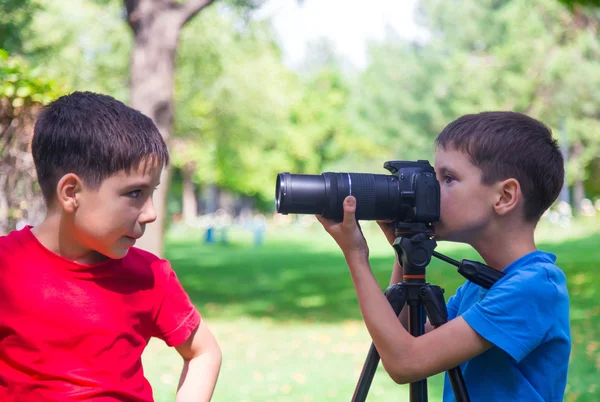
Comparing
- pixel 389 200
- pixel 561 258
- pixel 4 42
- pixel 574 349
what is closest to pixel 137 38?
pixel 4 42

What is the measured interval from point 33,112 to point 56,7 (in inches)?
636

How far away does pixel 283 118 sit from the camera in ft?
87.6

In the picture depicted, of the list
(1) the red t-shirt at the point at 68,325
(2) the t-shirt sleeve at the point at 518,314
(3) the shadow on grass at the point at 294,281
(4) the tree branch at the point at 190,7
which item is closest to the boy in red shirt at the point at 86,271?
(1) the red t-shirt at the point at 68,325

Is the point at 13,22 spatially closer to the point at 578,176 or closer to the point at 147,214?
the point at 147,214

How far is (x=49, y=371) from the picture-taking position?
1809 millimetres

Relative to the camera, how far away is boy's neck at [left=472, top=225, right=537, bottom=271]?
7.10 ft

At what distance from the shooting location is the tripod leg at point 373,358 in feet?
7.14

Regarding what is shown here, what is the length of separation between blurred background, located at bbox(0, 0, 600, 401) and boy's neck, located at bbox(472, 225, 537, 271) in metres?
3.58

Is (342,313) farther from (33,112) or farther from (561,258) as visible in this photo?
(561,258)

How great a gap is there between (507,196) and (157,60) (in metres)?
6.78

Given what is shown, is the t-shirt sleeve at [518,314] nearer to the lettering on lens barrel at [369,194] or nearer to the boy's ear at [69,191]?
the lettering on lens barrel at [369,194]

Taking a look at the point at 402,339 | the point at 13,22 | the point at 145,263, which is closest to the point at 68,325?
the point at 145,263

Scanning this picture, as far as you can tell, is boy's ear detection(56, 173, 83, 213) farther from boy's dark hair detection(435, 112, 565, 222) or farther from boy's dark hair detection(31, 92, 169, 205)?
boy's dark hair detection(435, 112, 565, 222)

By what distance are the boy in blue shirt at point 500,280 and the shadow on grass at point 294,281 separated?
7.44 m
